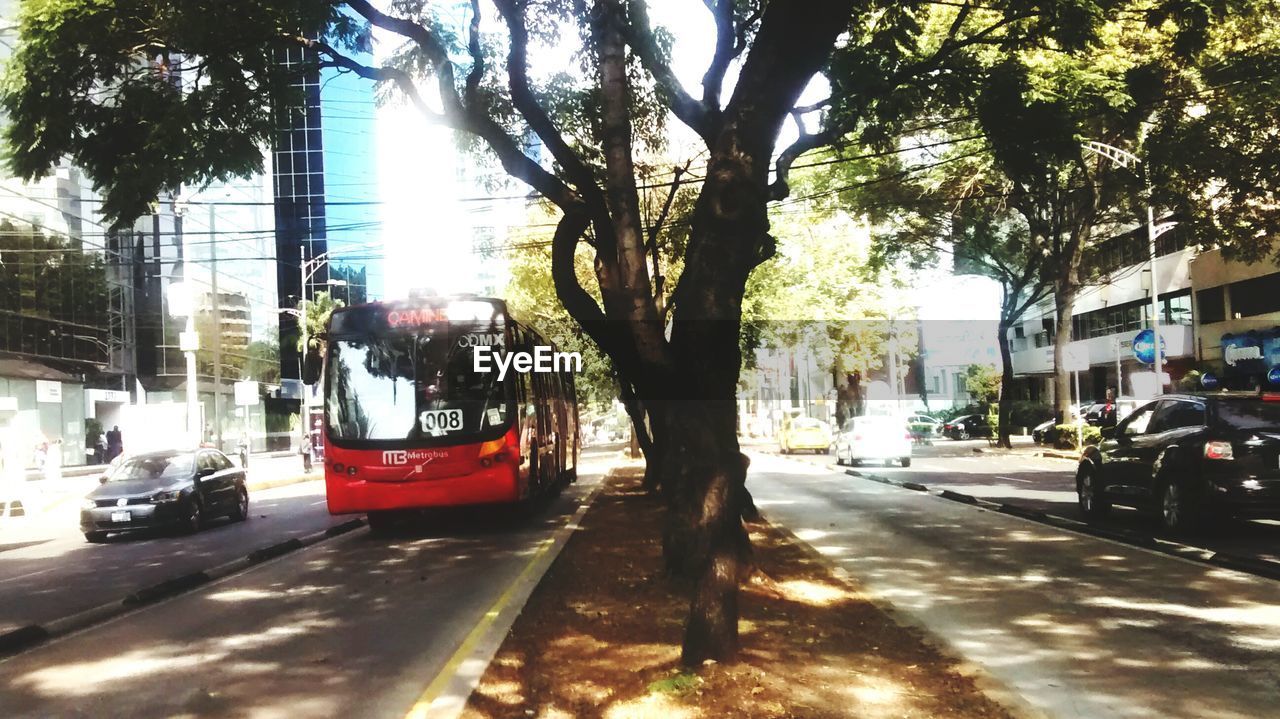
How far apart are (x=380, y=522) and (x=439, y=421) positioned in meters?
2.65

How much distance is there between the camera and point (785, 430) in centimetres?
4559

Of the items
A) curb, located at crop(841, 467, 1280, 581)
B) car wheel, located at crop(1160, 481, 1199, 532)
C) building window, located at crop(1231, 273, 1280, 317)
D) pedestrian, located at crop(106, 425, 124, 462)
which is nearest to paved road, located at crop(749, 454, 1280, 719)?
curb, located at crop(841, 467, 1280, 581)

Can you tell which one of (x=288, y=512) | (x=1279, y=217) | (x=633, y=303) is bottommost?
(x=288, y=512)

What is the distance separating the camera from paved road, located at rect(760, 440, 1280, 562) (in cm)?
1188

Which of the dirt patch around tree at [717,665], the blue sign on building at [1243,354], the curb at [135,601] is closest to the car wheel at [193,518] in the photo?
the curb at [135,601]

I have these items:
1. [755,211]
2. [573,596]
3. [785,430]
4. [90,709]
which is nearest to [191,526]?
[573,596]

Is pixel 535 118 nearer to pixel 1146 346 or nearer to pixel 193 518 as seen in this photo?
pixel 193 518

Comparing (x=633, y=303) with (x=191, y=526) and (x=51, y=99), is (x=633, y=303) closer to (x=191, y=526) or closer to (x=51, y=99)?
(x=51, y=99)

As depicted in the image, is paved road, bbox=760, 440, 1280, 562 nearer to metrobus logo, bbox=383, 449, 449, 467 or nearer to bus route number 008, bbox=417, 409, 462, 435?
bus route number 008, bbox=417, 409, 462, 435

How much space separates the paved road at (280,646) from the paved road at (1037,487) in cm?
775

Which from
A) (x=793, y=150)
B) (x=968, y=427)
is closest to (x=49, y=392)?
(x=793, y=150)

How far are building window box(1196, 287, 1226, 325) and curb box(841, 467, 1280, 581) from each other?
28.5 meters

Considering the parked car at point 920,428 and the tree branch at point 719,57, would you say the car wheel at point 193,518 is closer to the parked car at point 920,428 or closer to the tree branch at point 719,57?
the tree branch at point 719,57

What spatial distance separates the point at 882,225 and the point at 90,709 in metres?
30.1
